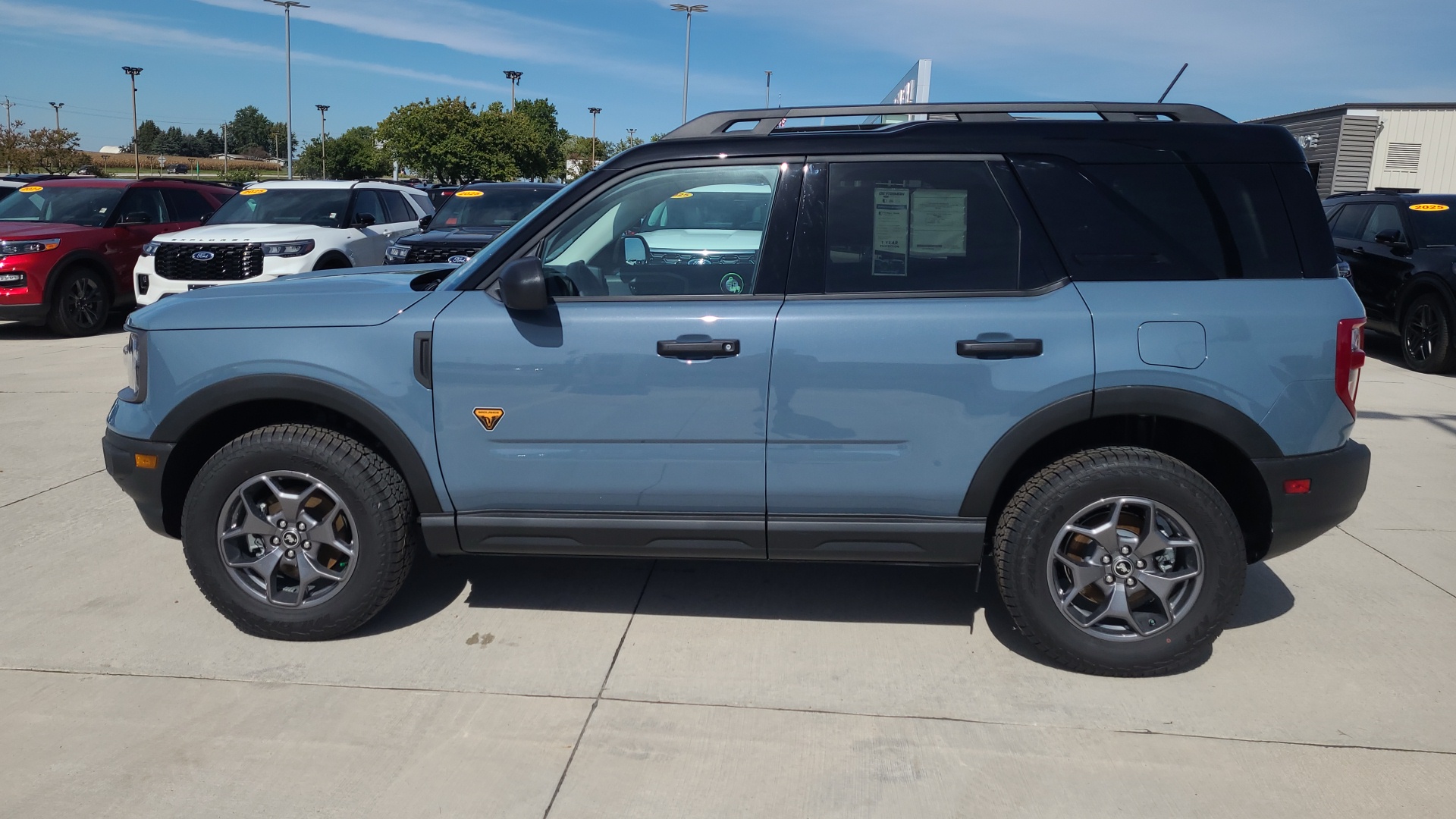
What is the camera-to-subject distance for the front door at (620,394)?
3.48 meters

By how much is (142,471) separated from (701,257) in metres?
2.19

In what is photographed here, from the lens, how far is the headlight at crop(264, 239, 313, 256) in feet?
33.9

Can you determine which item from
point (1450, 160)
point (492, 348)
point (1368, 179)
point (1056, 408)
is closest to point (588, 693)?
point (492, 348)

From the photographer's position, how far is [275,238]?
10.4 metres

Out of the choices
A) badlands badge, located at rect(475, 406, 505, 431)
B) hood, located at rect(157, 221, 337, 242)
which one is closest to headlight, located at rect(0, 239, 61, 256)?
hood, located at rect(157, 221, 337, 242)

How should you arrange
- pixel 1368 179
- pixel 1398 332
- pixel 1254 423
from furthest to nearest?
pixel 1368 179 < pixel 1398 332 < pixel 1254 423

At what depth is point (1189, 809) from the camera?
9.41 ft

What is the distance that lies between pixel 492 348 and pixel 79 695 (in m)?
1.80

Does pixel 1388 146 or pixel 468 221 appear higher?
pixel 1388 146

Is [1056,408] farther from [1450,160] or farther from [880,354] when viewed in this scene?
[1450,160]

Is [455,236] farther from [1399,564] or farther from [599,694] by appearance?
[1399,564]

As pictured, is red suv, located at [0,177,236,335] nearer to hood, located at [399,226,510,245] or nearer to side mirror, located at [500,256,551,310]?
hood, located at [399,226,510,245]

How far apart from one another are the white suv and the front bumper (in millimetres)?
5929

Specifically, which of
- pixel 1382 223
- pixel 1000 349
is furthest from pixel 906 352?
pixel 1382 223
